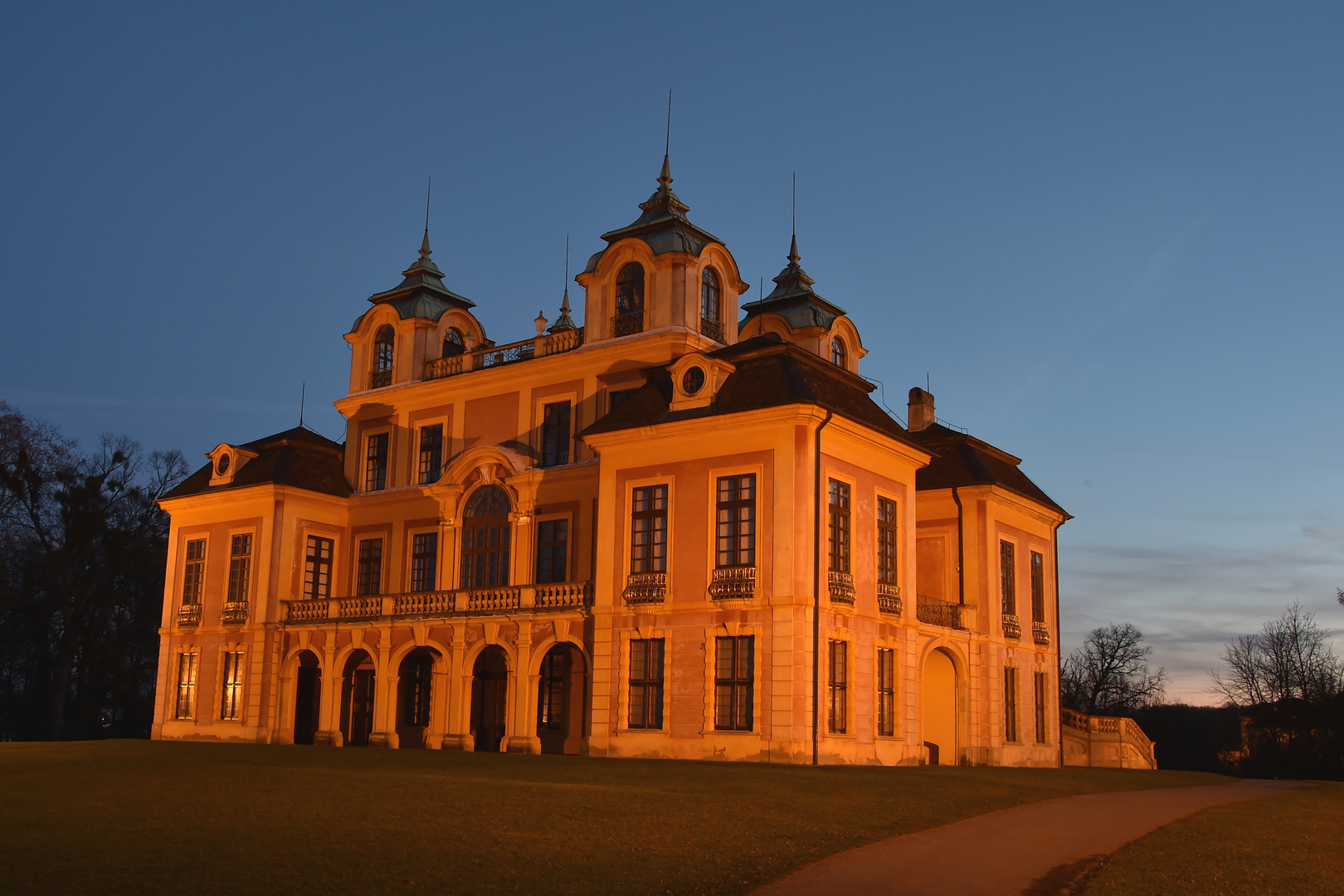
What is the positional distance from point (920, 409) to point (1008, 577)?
757cm

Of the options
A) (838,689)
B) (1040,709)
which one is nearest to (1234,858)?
(838,689)

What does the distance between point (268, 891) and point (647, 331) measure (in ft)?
93.1

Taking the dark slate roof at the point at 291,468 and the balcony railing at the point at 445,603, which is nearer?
the balcony railing at the point at 445,603

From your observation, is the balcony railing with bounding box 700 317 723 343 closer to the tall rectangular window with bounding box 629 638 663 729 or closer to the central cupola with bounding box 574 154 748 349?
the central cupola with bounding box 574 154 748 349

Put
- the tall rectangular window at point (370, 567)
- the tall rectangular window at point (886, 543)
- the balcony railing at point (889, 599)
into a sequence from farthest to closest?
the tall rectangular window at point (370, 567), the tall rectangular window at point (886, 543), the balcony railing at point (889, 599)

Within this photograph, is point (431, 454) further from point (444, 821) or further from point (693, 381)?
point (444, 821)

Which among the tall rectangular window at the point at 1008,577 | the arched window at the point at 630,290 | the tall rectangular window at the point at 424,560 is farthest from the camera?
the tall rectangular window at the point at 424,560

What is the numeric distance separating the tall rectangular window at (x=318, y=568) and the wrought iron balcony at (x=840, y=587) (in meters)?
20.1

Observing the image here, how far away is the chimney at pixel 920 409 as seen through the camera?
47.1 meters

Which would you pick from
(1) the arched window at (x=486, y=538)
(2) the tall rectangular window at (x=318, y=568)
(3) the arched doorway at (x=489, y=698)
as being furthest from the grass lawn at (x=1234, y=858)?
(2) the tall rectangular window at (x=318, y=568)

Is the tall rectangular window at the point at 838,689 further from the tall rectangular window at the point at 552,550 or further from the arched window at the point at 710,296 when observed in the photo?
the arched window at the point at 710,296

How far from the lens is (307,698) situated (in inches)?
1794

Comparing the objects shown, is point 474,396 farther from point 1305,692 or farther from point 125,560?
point 1305,692

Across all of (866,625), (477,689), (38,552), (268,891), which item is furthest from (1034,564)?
(38,552)
